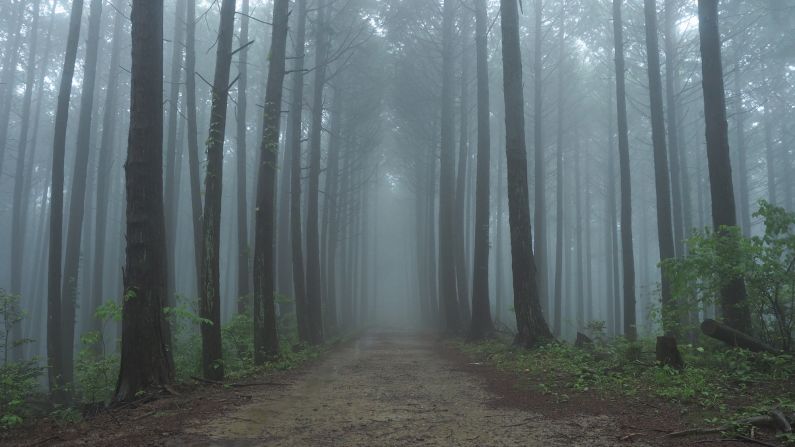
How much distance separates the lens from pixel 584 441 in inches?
169

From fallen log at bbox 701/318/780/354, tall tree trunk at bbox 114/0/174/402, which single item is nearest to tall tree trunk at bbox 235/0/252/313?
tall tree trunk at bbox 114/0/174/402

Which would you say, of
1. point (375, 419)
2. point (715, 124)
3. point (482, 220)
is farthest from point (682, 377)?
point (482, 220)

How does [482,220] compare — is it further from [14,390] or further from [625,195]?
[14,390]

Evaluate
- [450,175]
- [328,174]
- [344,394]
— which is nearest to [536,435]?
[344,394]

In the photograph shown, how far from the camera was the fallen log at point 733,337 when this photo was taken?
298 inches

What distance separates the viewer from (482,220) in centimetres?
1578

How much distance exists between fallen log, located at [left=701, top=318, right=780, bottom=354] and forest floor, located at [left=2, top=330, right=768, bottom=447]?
2992 millimetres

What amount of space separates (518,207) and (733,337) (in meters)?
4.72

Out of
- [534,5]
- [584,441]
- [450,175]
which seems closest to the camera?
[584,441]

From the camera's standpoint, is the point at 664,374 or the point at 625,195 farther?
the point at 625,195

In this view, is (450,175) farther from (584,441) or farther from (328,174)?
(584,441)

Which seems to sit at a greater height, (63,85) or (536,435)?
(63,85)

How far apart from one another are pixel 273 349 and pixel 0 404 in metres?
4.54

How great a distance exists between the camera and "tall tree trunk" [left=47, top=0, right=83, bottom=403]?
12523 millimetres
